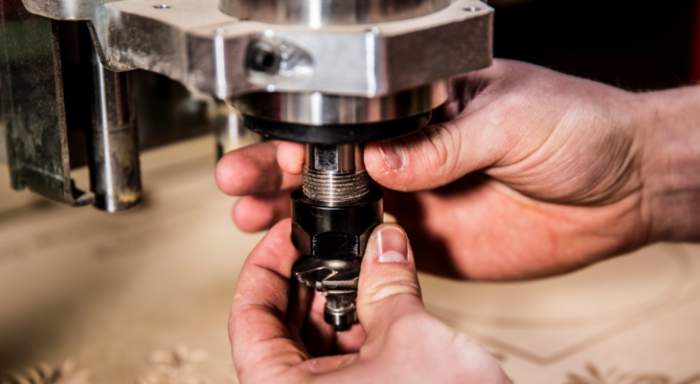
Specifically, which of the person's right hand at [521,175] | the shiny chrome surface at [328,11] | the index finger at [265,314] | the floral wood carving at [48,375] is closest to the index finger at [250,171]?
the person's right hand at [521,175]

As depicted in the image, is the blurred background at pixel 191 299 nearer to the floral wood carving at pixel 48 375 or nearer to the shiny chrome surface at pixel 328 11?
the floral wood carving at pixel 48 375

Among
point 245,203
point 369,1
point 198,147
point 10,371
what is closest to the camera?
point 369,1

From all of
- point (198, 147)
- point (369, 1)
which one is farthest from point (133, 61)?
point (198, 147)

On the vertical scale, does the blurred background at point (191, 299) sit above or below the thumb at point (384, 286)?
below

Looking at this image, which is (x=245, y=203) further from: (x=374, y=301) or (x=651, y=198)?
(x=651, y=198)

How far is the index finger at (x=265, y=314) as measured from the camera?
0.47 metres

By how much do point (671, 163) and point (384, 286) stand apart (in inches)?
17.8

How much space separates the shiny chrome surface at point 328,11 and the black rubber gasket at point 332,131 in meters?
0.05

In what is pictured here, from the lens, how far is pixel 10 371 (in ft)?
1.92

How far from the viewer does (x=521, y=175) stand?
60 cm

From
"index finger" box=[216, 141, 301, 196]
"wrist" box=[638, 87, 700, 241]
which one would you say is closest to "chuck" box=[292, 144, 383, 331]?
"index finger" box=[216, 141, 301, 196]

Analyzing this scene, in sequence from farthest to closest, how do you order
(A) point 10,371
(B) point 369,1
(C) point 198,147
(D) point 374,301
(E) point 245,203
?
(C) point 198,147 < (E) point 245,203 < (A) point 10,371 < (D) point 374,301 < (B) point 369,1

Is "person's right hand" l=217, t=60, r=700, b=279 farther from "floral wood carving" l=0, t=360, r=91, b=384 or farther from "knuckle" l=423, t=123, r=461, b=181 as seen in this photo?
"floral wood carving" l=0, t=360, r=91, b=384

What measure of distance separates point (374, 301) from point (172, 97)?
1.07 ft
